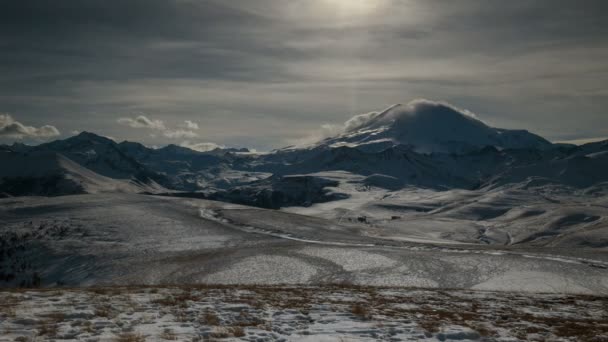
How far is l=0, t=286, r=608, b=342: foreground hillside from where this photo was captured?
1691cm

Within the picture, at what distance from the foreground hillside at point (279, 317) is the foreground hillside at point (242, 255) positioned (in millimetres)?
12349

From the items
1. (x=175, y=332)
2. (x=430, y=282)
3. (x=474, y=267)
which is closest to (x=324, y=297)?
(x=175, y=332)

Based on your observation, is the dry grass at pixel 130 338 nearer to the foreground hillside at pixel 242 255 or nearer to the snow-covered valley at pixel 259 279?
the snow-covered valley at pixel 259 279

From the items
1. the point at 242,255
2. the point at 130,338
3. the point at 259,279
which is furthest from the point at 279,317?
the point at 242,255

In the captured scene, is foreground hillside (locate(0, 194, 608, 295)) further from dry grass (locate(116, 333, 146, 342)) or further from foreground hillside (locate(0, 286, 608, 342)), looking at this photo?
dry grass (locate(116, 333, 146, 342))

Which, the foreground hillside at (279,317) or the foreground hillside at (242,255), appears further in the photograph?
the foreground hillside at (242,255)

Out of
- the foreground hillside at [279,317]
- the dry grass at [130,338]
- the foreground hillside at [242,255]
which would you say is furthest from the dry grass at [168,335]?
the foreground hillside at [242,255]

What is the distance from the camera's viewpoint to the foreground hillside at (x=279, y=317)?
16.9 metres

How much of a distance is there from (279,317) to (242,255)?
2759 cm

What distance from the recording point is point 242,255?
154ft

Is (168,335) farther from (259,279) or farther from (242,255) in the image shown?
(242,255)

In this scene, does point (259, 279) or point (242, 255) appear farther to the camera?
point (242, 255)

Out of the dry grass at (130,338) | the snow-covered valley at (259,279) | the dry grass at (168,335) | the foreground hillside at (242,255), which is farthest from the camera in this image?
the foreground hillside at (242,255)

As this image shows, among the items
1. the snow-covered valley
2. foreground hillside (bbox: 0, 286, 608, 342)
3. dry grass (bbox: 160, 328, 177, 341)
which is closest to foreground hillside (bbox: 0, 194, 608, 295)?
the snow-covered valley
